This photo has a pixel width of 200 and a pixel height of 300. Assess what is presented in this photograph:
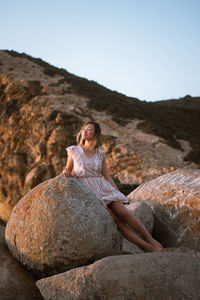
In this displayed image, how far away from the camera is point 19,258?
9.69 ft

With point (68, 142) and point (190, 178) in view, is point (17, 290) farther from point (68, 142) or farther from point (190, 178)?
point (68, 142)

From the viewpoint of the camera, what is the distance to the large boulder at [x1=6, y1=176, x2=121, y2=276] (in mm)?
2691

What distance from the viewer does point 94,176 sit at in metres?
3.91

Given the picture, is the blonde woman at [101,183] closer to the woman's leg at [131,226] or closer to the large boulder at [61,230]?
the woman's leg at [131,226]

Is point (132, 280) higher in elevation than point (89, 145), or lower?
lower

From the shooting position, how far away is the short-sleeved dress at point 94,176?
3678mm

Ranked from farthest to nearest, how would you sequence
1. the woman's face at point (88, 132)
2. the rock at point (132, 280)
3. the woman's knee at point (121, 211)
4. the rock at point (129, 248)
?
the woman's face at point (88, 132) → the woman's knee at point (121, 211) → the rock at point (129, 248) → the rock at point (132, 280)

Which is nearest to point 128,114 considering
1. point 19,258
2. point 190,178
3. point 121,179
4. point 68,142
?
point 68,142

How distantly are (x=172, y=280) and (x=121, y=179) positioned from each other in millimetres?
8952

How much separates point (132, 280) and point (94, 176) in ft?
6.26

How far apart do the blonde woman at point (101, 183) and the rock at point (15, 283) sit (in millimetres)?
1225

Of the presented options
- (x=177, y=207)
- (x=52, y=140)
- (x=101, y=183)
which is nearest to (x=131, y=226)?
(x=101, y=183)

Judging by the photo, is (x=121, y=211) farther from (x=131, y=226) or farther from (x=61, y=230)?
(x=61, y=230)

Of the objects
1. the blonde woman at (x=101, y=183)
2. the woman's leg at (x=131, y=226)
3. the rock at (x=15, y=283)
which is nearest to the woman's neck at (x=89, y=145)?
the blonde woman at (x=101, y=183)
